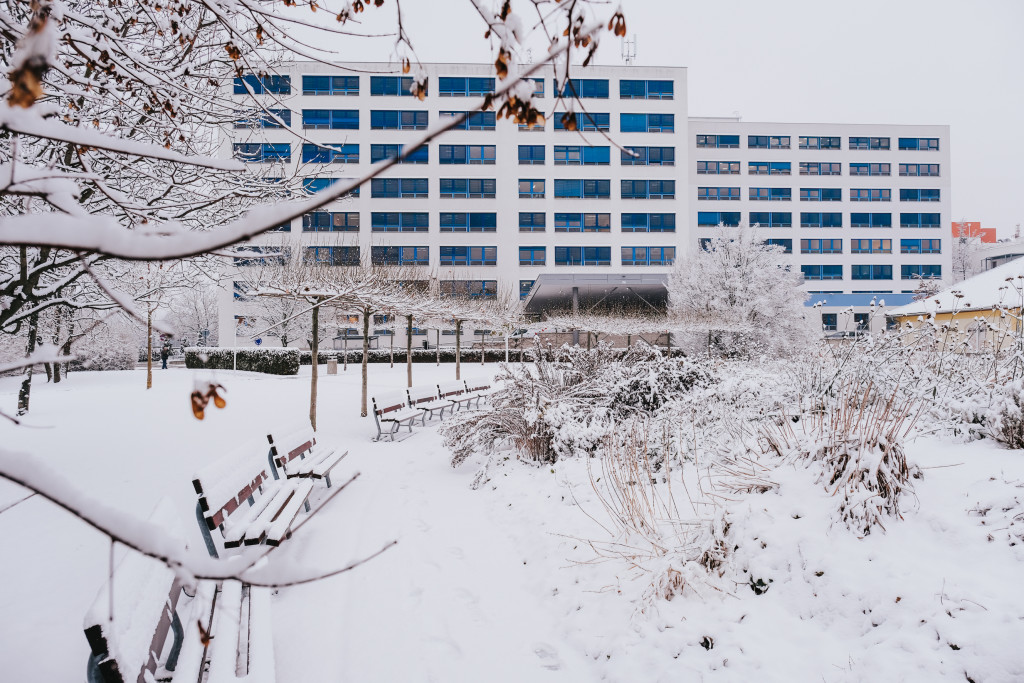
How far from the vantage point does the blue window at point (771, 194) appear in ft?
163

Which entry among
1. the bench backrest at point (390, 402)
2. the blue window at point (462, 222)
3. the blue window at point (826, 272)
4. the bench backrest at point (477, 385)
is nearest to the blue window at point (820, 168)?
the blue window at point (826, 272)

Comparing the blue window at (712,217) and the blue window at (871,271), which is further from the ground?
the blue window at (712,217)

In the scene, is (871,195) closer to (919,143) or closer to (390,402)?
(919,143)

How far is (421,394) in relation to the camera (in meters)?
11.5

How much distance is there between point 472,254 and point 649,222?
14412mm

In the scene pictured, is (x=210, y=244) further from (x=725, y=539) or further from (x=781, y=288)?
(x=781, y=288)

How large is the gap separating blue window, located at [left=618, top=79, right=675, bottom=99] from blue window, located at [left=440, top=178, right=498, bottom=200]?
42.0 feet

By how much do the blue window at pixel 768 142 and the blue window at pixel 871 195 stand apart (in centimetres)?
799

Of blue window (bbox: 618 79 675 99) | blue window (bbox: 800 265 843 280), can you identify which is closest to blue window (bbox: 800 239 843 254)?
blue window (bbox: 800 265 843 280)

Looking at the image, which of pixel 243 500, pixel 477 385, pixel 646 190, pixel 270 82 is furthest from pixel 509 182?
pixel 243 500

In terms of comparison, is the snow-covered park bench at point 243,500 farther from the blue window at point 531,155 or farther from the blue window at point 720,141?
the blue window at point 720,141

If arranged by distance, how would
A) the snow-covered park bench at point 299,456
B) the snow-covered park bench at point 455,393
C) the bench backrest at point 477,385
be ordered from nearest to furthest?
the snow-covered park bench at point 299,456 < the snow-covered park bench at point 455,393 < the bench backrest at point 477,385

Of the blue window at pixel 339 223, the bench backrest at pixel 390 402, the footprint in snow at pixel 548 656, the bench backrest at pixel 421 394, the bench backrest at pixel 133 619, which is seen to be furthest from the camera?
the blue window at pixel 339 223

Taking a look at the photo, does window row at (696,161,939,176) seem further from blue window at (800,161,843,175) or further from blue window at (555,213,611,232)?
blue window at (555,213,611,232)
